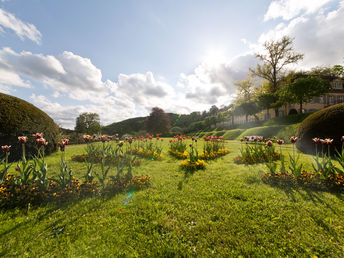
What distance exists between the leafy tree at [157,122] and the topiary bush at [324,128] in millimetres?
33394

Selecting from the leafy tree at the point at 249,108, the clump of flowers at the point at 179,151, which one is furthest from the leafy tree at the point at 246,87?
the clump of flowers at the point at 179,151

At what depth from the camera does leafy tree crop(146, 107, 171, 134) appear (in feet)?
131

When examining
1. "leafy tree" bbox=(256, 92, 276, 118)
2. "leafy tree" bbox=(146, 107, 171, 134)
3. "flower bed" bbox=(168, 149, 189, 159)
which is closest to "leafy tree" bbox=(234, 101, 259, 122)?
"leafy tree" bbox=(256, 92, 276, 118)

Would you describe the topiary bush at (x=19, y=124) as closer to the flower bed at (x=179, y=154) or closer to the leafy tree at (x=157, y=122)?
the flower bed at (x=179, y=154)

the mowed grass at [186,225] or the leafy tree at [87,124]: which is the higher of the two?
the leafy tree at [87,124]

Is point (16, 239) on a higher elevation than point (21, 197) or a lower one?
lower

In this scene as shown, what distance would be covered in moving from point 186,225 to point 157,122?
1493 inches

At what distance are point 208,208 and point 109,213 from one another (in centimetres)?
228

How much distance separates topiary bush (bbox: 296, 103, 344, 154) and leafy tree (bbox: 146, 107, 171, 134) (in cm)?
3339

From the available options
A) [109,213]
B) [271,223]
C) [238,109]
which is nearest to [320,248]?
[271,223]

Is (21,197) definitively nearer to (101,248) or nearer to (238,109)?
(101,248)

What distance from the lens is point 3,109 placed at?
24.2ft

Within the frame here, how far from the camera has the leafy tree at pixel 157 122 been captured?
4003 centimetres

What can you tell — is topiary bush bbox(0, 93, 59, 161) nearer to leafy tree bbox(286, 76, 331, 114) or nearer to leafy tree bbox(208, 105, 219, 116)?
leafy tree bbox(286, 76, 331, 114)
